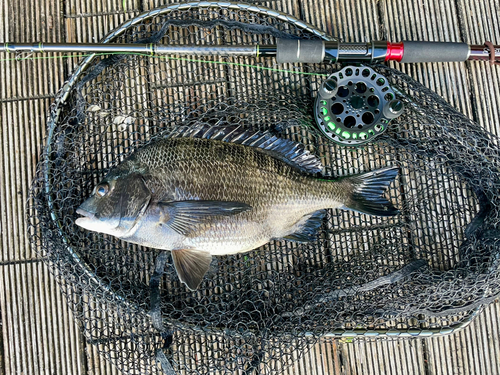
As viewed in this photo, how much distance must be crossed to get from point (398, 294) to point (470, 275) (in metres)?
0.44

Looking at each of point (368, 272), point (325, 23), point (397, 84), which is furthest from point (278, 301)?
point (325, 23)

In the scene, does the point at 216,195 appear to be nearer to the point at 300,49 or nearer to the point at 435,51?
the point at 300,49

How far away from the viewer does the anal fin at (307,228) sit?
2289 millimetres

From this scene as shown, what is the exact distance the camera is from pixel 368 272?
236 centimetres

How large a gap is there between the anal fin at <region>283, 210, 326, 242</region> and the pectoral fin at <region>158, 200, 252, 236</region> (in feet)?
1.31

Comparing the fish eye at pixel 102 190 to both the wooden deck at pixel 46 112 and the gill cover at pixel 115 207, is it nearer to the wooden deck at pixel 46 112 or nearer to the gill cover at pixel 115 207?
the gill cover at pixel 115 207

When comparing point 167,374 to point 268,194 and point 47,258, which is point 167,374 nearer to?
point 47,258

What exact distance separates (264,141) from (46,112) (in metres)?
1.52

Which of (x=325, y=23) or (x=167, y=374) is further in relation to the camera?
(x=325, y=23)

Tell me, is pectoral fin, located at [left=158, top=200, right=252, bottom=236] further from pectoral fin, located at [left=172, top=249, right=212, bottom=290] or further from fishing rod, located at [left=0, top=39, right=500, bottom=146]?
fishing rod, located at [left=0, top=39, right=500, bottom=146]

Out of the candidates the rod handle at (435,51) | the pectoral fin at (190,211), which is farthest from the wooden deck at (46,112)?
the pectoral fin at (190,211)

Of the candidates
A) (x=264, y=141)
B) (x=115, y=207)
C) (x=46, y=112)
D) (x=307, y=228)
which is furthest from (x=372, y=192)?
(x=46, y=112)

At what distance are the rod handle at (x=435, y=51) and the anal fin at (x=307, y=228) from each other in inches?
46.3

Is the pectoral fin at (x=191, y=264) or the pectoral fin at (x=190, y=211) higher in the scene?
the pectoral fin at (x=190, y=211)
